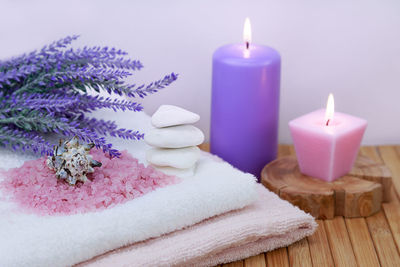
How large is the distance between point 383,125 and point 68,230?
2.44 ft

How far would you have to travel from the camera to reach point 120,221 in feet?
2.54

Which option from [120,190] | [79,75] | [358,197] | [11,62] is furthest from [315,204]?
[11,62]

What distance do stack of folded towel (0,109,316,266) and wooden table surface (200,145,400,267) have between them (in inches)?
0.7

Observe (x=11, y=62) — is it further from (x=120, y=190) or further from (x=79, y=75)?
(x=120, y=190)

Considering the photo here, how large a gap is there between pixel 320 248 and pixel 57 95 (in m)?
0.47

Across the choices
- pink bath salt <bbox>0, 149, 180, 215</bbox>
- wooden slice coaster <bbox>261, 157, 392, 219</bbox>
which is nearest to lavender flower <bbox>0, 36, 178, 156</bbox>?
pink bath salt <bbox>0, 149, 180, 215</bbox>

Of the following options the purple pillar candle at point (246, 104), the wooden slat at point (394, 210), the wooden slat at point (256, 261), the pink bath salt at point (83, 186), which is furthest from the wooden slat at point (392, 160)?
the pink bath salt at point (83, 186)

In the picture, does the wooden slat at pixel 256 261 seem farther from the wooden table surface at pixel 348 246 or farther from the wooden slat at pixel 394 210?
the wooden slat at pixel 394 210

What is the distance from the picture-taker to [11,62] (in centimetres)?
100

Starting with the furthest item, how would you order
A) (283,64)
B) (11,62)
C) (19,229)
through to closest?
(283,64) → (11,62) → (19,229)

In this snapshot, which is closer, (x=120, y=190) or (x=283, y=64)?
(x=120, y=190)

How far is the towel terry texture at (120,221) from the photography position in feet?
2.39

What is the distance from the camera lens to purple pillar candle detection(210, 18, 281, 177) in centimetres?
103

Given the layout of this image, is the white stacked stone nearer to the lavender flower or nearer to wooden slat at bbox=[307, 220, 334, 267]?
the lavender flower
